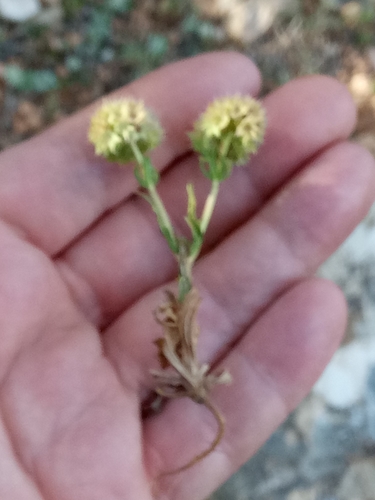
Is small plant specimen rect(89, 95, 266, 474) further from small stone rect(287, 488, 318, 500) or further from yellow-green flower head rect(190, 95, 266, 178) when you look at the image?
small stone rect(287, 488, 318, 500)

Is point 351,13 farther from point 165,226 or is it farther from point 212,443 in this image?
point 212,443

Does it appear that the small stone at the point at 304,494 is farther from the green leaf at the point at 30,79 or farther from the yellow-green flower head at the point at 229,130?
the green leaf at the point at 30,79

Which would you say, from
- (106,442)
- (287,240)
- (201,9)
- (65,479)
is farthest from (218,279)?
(201,9)

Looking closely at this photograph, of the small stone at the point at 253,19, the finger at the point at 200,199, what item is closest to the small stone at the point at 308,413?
the finger at the point at 200,199

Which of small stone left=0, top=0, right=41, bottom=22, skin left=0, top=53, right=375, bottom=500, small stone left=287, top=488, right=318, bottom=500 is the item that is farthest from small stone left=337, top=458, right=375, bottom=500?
small stone left=0, top=0, right=41, bottom=22

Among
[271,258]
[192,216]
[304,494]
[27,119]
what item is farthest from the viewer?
[27,119]

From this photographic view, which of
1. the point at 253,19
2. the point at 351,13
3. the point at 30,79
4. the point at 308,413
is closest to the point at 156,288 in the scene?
the point at 308,413
